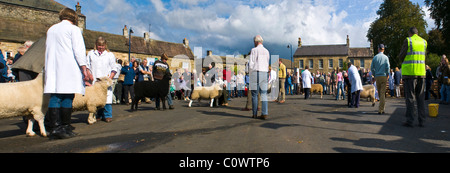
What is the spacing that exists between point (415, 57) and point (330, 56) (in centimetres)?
6834

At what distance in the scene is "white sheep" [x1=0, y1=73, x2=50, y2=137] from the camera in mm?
4461

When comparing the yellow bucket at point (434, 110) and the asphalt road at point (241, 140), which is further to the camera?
the yellow bucket at point (434, 110)

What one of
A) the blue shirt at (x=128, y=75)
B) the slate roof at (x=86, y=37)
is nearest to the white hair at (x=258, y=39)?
the blue shirt at (x=128, y=75)

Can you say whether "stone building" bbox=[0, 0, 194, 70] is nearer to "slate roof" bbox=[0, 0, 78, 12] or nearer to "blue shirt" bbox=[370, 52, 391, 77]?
"slate roof" bbox=[0, 0, 78, 12]

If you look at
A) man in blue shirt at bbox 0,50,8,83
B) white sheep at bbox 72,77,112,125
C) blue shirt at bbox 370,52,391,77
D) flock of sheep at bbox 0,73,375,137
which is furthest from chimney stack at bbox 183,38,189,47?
flock of sheep at bbox 0,73,375,137

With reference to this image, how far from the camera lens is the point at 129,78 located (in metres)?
11.7

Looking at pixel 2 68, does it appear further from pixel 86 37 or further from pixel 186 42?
pixel 186 42

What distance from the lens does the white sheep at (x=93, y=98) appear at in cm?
603

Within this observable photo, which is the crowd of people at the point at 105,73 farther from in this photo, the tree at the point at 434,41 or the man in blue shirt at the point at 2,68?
the tree at the point at 434,41

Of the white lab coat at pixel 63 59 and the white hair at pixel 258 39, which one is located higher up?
the white hair at pixel 258 39

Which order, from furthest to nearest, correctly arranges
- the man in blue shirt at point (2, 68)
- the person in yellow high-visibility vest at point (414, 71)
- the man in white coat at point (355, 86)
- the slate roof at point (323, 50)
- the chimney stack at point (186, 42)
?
the slate roof at point (323, 50), the chimney stack at point (186, 42), the man in white coat at point (355, 86), the man in blue shirt at point (2, 68), the person in yellow high-visibility vest at point (414, 71)

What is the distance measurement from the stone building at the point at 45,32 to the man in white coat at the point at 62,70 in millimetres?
38101

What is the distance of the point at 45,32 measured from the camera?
40.3 m

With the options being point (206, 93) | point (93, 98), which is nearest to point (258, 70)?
point (206, 93)
